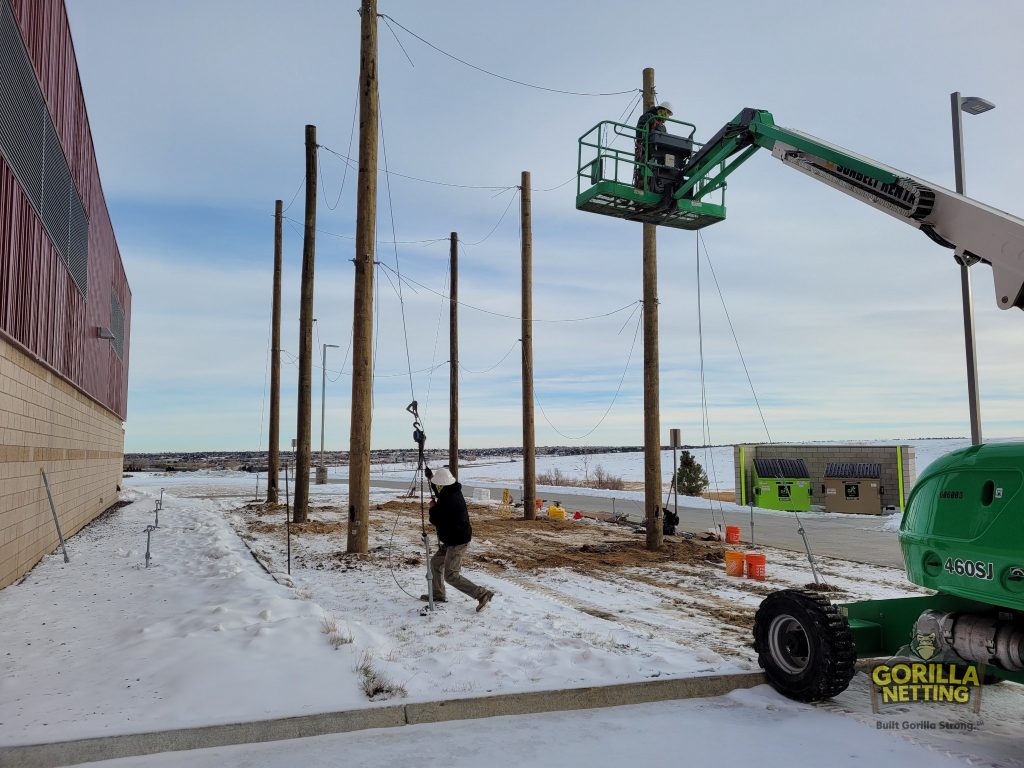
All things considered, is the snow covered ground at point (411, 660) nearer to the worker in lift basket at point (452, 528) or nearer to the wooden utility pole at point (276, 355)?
the worker in lift basket at point (452, 528)

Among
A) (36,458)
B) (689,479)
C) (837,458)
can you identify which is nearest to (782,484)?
(837,458)

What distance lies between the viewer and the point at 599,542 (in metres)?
16.9

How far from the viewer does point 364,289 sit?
44.4 ft

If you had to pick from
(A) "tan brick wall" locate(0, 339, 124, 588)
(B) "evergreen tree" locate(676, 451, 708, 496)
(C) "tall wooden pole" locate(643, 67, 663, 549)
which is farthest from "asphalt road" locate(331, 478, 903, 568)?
(A) "tan brick wall" locate(0, 339, 124, 588)

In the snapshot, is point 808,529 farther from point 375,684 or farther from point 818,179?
point 375,684

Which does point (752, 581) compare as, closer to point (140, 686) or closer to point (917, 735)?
point (917, 735)

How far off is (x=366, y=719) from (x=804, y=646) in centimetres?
350

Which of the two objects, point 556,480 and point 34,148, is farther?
point 556,480

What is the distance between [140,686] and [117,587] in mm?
5554

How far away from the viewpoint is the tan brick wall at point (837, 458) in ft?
89.0

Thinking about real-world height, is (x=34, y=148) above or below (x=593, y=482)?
above

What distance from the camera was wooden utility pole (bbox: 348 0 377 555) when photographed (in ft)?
43.9

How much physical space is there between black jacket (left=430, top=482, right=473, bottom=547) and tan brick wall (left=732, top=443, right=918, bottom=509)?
21.0 m

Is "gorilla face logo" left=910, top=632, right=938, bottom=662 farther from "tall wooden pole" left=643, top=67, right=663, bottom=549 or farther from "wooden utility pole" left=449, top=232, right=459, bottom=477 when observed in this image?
"wooden utility pole" left=449, top=232, right=459, bottom=477
